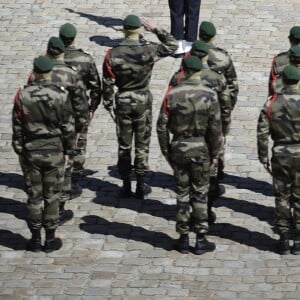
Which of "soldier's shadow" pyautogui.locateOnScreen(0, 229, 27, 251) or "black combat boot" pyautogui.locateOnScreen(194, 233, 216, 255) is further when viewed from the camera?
"soldier's shadow" pyautogui.locateOnScreen(0, 229, 27, 251)

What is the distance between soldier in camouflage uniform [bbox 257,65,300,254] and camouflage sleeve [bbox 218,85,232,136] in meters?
0.86

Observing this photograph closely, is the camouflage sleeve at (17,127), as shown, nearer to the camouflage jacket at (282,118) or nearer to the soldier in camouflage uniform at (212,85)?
the soldier in camouflage uniform at (212,85)

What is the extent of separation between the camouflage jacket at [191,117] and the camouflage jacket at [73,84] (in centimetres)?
139

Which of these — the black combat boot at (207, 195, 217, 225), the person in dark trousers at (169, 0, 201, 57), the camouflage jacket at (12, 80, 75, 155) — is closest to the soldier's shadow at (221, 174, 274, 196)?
the black combat boot at (207, 195, 217, 225)

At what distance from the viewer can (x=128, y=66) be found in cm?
1395

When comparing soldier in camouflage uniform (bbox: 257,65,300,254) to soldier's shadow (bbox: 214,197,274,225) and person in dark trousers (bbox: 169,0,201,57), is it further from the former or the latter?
person in dark trousers (bbox: 169,0,201,57)

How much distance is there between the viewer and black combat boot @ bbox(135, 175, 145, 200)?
47.3 feet

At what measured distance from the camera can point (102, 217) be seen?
46.0 feet

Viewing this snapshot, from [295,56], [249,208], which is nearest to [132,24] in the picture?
[295,56]

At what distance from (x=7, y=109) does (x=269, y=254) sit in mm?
5146

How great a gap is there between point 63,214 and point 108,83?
5.13 feet

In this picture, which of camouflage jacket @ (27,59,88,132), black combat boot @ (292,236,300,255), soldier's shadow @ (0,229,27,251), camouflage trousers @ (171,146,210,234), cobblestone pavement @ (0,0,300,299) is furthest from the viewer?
camouflage jacket @ (27,59,88,132)

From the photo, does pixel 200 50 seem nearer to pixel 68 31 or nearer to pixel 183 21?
pixel 68 31

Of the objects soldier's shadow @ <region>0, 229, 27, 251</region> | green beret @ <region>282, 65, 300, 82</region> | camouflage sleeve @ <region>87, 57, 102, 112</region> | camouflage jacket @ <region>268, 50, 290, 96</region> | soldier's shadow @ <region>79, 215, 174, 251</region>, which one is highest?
green beret @ <region>282, 65, 300, 82</region>
